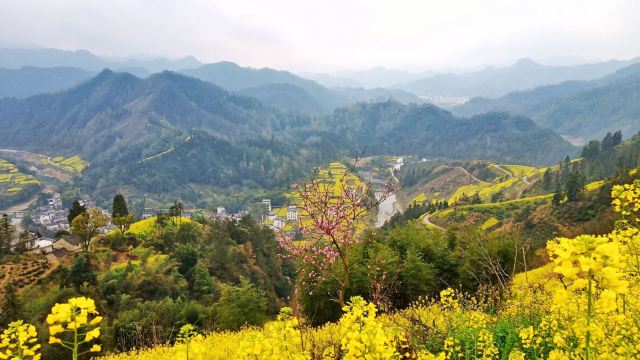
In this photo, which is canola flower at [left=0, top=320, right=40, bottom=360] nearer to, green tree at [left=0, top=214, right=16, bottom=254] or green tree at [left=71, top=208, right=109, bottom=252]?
green tree at [left=71, top=208, right=109, bottom=252]

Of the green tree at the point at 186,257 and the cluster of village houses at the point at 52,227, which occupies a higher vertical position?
the green tree at the point at 186,257

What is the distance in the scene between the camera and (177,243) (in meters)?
59.7

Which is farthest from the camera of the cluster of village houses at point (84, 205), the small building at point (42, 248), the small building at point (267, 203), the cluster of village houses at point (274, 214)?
the small building at point (267, 203)

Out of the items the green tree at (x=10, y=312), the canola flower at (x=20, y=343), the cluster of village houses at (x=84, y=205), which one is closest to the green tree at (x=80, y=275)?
the green tree at (x=10, y=312)

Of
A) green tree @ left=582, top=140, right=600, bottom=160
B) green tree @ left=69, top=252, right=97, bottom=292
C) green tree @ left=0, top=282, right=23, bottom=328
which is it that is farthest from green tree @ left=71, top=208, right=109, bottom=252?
green tree @ left=582, top=140, right=600, bottom=160

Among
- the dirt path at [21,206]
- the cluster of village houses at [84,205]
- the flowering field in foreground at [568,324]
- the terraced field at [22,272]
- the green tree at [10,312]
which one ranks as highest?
the flowering field in foreground at [568,324]

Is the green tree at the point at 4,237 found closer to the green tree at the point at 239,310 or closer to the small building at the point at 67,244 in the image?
the small building at the point at 67,244

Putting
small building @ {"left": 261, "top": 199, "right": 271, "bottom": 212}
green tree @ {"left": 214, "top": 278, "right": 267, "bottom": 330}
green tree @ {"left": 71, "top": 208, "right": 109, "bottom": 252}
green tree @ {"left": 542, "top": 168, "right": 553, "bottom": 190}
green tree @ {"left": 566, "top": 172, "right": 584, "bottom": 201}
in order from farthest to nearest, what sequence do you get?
small building @ {"left": 261, "top": 199, "right": 271, "bottom": 212} → green tree @ {"left": 542, "top": 168, "right": 553, "bottom": 190} → green tree @ {"left": 566, "top": 172, "right": 584, "bottom": 201} → green tree @ {"left": 71, "top": 208, "right": 109, "bottom": 252} → green tree @ {"left": 214, "top": 278, "right": 267, "bottom": 330}

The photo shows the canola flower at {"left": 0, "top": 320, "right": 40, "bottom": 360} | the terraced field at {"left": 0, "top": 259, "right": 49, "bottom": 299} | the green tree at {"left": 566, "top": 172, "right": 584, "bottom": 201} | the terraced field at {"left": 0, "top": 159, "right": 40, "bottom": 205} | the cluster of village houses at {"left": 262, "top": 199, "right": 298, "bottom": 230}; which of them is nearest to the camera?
the canola flower at {"left": 0, "top": 320, "right": 40, "bottom": 360}

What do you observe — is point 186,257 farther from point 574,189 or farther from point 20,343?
point 574,189

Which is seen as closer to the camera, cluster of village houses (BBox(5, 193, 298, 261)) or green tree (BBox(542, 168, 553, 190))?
green tree (BBox(542, 168, 553, 190))

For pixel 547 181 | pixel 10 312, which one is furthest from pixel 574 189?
pixel 10 312

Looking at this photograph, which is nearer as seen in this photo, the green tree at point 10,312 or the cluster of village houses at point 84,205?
the green tree at point 10,312

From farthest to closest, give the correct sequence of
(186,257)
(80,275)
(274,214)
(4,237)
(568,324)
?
(274,214) → (4,237) → (186,257) → (80,275) → (568,324)
